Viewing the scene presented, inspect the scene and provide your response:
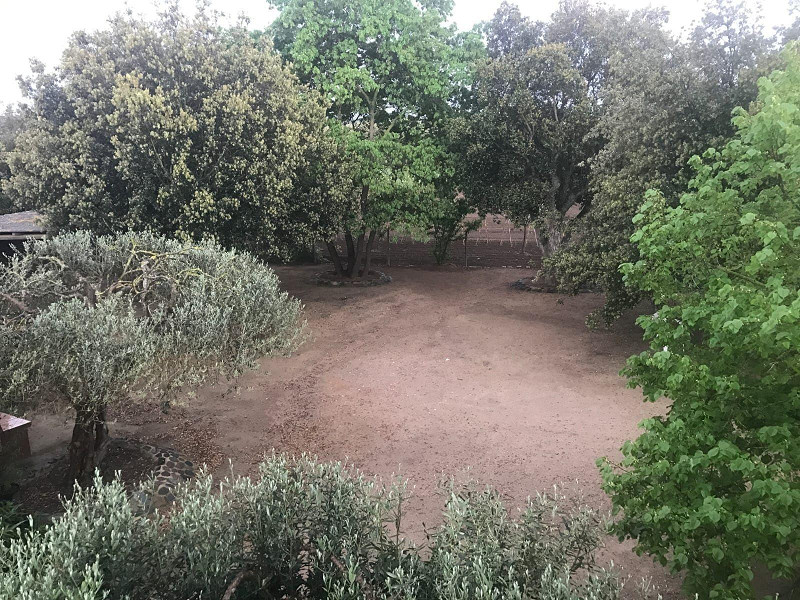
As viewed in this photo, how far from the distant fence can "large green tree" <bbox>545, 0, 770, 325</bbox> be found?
1855 cm

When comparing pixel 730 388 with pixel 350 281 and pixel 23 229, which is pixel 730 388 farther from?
pixel 350 281

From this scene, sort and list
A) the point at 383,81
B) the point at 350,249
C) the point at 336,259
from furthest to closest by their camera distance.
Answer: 1. the point at 350,249
2. the point at 336,259
3. the point at 383,81

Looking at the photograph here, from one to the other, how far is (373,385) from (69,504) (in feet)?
39.3

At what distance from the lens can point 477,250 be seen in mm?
41906

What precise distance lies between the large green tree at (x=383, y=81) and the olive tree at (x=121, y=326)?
16044mm

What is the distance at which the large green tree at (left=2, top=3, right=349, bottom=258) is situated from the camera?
19219 mm

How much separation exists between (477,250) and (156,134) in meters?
27.3

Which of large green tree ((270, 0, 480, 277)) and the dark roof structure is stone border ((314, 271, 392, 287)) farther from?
the dark roof structure

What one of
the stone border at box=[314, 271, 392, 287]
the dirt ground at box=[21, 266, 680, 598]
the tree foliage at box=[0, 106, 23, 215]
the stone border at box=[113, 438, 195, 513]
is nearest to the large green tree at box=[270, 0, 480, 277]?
the stone border at box=[314, 271, 392, 287]

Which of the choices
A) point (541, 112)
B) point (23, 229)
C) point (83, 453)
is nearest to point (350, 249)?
point (541, 112)

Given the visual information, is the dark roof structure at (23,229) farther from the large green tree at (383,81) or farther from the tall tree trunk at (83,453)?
the large green tree at (383,81)

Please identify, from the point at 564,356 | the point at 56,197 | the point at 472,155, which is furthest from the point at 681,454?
the point at 472,155

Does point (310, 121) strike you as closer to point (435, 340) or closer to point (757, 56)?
point (435, 340)

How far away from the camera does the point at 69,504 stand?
257 inches
